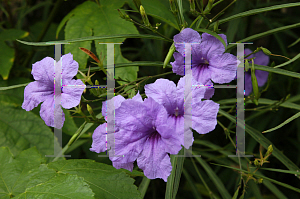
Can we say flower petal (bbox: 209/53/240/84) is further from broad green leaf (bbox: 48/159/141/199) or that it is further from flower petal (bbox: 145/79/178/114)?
broad green leaf (bbox: 48/159/141/199)

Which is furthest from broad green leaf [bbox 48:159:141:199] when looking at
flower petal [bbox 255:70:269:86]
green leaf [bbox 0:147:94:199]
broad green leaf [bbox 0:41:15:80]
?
flower petal [bbox 255:70:269:86]

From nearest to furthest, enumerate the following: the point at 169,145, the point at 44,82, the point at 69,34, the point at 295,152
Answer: the point at 169,145
the point at 44,82
the point at 69,34
the point at 295,152

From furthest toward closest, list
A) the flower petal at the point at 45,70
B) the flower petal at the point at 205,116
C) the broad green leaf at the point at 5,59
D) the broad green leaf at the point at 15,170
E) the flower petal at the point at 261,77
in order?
1. the flower petal at the point at 261,77
2. the broad green leaf at the point at 5,59
3. the broad green leaf at the point at 15,170
4. the flower petal at the point at 45,70
5. the flower petal at the point at 205,116

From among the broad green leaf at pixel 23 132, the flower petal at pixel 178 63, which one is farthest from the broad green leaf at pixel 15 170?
the flower petal at pixel 178 63

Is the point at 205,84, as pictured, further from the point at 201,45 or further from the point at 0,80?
the point at 0,80

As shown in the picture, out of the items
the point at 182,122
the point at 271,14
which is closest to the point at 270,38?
the point at 271,14

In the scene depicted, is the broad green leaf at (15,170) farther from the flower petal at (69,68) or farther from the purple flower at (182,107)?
the purple flower at (182,107)

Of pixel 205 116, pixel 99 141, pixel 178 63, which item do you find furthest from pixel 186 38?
pixel 99 141
